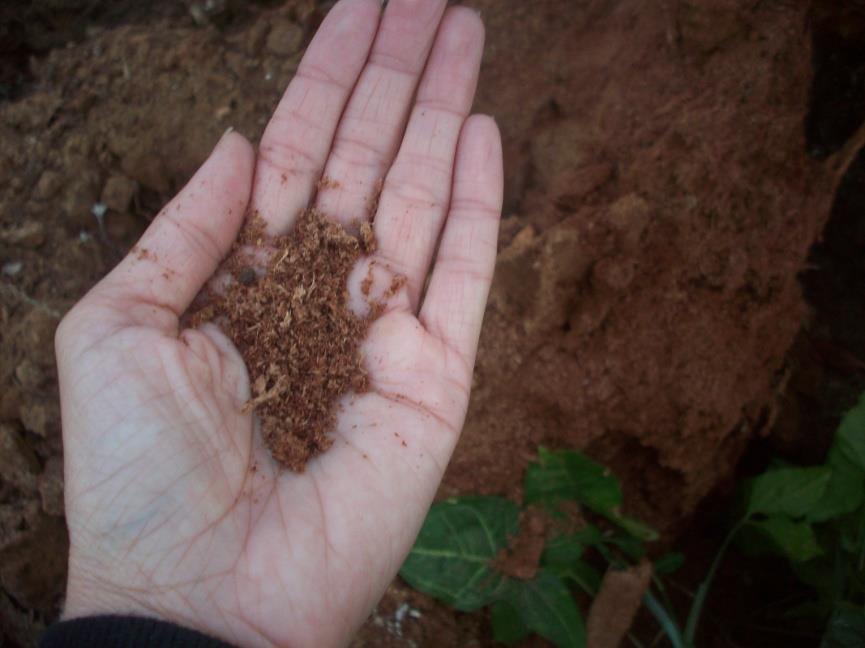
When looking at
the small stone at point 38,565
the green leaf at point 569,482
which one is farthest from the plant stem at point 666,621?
the small stone at point 38,565

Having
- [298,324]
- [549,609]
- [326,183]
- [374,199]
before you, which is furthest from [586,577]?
[326,183]

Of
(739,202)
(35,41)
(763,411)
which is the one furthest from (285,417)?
(35,41)

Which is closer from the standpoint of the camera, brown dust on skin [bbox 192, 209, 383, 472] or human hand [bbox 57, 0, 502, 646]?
human hand [bbox 57, 0, 502, 646]

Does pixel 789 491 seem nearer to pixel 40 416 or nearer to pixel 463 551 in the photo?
pixel 463 551

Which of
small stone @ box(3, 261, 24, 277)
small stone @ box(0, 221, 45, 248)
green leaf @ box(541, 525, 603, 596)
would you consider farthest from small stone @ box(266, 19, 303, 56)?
green leaf @ box(541, 525, 603, 596)

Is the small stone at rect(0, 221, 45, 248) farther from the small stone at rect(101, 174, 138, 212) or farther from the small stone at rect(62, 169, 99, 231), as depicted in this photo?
the small stone at rect(101, 174, 138, 212)

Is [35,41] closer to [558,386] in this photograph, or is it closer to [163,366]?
[163,366]
